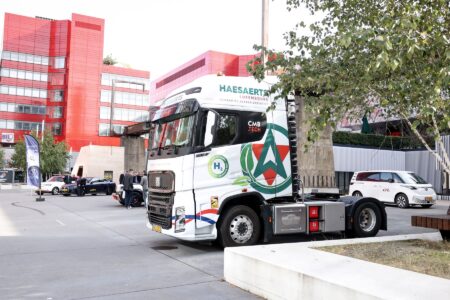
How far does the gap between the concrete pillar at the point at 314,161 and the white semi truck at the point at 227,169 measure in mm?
336

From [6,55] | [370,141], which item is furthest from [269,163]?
[6,55]

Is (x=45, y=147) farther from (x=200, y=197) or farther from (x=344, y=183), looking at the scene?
(x=200, y=197)

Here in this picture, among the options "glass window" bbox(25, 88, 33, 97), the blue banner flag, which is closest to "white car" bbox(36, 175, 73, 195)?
the blue banner flag

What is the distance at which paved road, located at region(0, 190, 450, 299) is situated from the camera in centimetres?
586

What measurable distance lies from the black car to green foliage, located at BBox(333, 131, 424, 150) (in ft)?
53.8

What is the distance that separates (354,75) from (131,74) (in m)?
87.6

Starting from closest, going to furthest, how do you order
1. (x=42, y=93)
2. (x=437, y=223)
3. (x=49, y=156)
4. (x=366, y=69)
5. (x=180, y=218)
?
(x=366, y=69) → (x=437, y=223) → (x=180, y=218) → (x=49, y=156) → (x=42, y=93)

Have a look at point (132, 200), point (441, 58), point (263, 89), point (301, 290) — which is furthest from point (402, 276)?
point (132, 200)

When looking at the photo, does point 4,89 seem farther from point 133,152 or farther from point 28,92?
point 133,152

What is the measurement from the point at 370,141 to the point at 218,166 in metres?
26.8

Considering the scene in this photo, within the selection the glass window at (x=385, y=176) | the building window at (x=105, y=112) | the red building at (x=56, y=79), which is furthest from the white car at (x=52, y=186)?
the building window at (x=105, y=112)

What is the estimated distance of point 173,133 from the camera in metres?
8.83

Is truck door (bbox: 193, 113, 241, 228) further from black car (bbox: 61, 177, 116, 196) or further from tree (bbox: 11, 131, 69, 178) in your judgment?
tree (bbox: 11, 131, 69, 178)

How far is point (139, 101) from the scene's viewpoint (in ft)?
297
